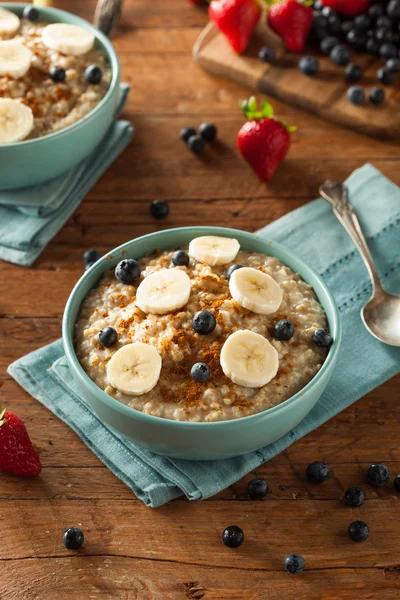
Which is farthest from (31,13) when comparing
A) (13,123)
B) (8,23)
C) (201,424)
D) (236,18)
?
(201,424)

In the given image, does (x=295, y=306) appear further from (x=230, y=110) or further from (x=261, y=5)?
(x=261, y=5)

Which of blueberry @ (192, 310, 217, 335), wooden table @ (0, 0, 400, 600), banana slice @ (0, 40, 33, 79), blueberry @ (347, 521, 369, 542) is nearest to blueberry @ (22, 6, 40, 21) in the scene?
banana slice @ (0, 40, 33, 79)

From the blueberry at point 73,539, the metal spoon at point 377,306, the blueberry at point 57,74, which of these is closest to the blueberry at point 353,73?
the metal spoon at point 377,306

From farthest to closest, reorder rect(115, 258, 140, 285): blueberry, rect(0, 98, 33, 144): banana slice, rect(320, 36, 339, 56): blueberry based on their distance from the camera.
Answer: rect(320, 36, 339, 56): blueberry < rect(0, 98, 33, 144): banana slice < rect(115, 258, 140, 285): blueberry

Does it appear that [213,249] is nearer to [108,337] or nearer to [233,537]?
[108,337]

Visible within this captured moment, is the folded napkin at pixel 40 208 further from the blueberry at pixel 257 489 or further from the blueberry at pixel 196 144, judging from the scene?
the blueberry at pixel 257 489

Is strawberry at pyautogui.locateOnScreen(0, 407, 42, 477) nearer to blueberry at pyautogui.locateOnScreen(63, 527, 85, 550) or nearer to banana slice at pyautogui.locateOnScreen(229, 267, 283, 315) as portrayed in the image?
blueberry at pyautogui.locateOnScreen(63, 527, 85, 550)
